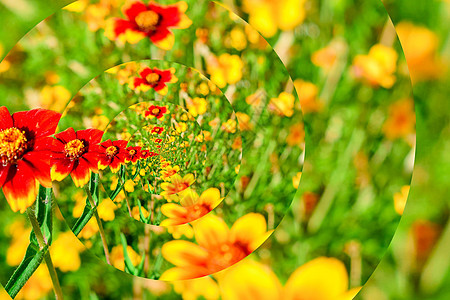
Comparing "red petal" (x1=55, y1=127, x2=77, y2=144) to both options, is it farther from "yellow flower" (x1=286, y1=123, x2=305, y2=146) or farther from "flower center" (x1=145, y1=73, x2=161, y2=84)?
"yellow flower" (x1=286, y1=123, x2=305, y2=146)

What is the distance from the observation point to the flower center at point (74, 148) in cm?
31

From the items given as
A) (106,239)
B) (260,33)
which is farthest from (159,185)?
(260,33)

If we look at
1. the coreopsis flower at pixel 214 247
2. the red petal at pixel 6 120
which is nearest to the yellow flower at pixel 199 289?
the coreopsis flower at pixel 214 247

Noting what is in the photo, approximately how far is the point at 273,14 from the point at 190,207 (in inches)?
8.5

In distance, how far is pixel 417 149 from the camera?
0.78 feet

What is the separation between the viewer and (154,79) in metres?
0.36

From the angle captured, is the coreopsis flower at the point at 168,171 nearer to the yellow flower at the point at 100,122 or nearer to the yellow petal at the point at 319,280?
the yellow flower at the point at 100,122

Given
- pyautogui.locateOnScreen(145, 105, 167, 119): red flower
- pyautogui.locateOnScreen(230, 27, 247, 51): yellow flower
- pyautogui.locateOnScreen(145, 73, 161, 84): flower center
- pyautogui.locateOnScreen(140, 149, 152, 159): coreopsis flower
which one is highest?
pyautogui.locateOnScreen(145, 105, 167, 119): red flower

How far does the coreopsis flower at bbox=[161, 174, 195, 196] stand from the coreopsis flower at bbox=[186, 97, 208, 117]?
9cm

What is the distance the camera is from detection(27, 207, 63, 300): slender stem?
0.30m

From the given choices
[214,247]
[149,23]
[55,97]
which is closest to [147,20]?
[149,23]

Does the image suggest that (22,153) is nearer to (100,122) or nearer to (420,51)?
(100,122)

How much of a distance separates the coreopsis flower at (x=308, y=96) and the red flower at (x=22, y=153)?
22 centimetres

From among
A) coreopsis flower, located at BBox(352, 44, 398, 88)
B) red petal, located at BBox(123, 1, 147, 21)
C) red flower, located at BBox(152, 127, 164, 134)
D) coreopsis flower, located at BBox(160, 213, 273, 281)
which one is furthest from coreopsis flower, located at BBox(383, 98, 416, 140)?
red flower, located at BBox(152, 127, 164, 134)
